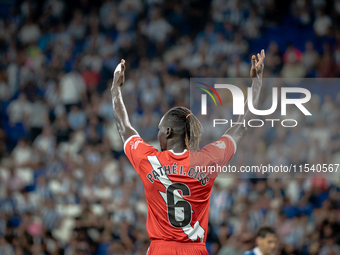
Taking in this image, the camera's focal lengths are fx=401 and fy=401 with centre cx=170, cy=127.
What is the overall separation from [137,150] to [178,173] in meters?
0.38

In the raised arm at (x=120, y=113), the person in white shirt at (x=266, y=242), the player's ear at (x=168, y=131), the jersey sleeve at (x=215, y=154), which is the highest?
the raised arm at (x=120, y=113)

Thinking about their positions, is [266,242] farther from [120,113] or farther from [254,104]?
[120,113]

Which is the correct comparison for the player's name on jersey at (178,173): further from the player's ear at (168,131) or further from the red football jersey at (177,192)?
the player's ear at (168,131)

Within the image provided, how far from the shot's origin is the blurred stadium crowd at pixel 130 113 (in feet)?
24.5

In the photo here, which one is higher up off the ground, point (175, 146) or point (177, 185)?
point (175, 146)

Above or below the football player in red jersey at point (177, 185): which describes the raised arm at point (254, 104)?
above

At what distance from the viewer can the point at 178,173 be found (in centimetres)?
296

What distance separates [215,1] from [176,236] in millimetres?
9926

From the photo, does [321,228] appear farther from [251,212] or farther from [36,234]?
[36,234]

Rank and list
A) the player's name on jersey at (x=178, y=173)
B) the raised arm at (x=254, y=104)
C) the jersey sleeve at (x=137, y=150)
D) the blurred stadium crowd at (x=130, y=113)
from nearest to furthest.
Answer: the player's name on jersey at (x=178, y=173) → the jersey sleeve at (x=137, y=150) → the raised arm at (x=254, y=104) → the blurred stadium crowd at (x=130, y=113)

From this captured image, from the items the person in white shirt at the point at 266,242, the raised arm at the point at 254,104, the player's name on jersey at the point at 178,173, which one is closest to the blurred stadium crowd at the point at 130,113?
the person in white shirt at the point at 266,242

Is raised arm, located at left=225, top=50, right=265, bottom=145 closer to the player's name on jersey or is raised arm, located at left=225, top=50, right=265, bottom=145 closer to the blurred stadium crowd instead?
the player's name on jersey

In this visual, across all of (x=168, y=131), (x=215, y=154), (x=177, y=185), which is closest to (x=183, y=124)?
(x=168, y=131)

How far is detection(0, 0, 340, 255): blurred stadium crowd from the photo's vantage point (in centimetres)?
745
